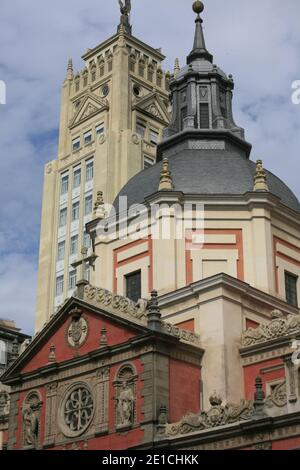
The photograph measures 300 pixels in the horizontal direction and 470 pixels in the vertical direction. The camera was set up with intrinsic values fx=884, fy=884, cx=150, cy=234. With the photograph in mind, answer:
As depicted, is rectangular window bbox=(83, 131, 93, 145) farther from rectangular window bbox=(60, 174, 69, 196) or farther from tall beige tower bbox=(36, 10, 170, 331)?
rectangular window bbox=(60, 174, 69, 196)

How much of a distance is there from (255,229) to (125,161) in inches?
1507

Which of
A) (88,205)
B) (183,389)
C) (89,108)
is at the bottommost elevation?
(183,389)

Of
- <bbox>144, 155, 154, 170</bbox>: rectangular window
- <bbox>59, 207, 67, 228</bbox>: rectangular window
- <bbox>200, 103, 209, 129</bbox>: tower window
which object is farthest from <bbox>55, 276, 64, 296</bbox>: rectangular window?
<bbox>200, 103, 209, 129</bbox>: tower window

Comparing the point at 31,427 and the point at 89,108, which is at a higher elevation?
the point at 89,108

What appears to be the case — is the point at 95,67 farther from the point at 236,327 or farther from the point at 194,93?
the point at 236,327

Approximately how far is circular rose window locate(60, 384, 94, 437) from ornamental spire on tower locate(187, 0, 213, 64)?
74.1 ft

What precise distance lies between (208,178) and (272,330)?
385 inches

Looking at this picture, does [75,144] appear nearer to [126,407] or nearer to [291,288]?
[291,288]

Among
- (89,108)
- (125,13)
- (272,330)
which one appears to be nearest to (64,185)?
(89,108)

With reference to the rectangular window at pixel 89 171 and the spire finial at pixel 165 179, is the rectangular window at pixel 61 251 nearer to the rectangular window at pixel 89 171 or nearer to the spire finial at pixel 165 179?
the rectangular window at pixel 89 171

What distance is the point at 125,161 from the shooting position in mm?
77250

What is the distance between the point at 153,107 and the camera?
8481 centimetres

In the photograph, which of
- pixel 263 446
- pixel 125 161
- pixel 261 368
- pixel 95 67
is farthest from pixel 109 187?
pixel 263 446

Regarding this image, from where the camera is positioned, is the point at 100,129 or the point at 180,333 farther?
the point at 100,129
